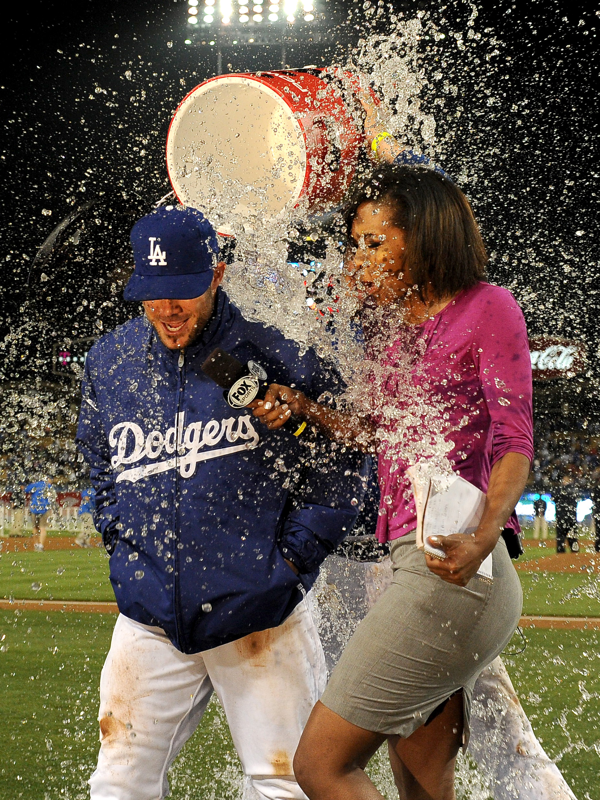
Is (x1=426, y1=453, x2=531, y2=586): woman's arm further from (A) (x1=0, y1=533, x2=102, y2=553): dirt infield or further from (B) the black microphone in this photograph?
(A) (x1=0, y1=533, x2=102, y2=553): dirt infield

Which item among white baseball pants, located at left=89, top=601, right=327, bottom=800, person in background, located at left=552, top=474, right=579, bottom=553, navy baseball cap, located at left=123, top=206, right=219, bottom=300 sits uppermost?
navy baseball cap, located at left=123, top=206, right=219, bottom=300

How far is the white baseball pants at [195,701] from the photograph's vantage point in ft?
7.36

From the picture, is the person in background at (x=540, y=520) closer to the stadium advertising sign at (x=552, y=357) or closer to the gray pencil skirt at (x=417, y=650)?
the stadium advertising sign at (x=552, y=357)

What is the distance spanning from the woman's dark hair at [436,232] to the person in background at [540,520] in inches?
768

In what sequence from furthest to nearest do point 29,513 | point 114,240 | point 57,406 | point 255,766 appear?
point 57,406 → point 29,513 → point 114,240 → point 255,766

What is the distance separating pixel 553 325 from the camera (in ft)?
72.4

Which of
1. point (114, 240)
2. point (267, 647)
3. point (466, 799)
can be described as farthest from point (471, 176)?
point (267, 647)

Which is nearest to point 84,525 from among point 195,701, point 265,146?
point 265,146

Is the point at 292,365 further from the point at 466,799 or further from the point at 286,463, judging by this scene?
the point at 466,799

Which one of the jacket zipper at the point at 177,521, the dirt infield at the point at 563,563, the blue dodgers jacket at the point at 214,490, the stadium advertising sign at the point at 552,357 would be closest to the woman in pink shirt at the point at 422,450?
the blue dodgers jacket at the point at 214,490

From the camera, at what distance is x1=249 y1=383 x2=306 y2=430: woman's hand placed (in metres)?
2.21

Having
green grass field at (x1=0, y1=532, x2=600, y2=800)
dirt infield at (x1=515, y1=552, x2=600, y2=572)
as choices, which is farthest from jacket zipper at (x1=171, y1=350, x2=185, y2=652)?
dirt infield at (x1=515, y1=552, x2=600, y2=572)

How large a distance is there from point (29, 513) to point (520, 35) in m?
15.8

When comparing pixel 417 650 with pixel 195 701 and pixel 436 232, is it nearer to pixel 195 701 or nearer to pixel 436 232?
pixel 195 701
